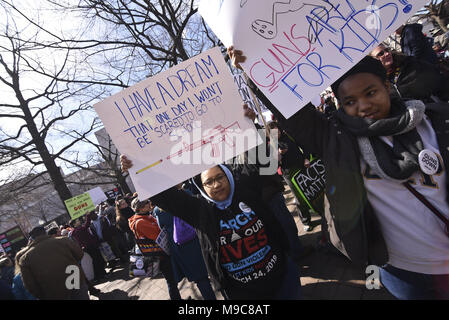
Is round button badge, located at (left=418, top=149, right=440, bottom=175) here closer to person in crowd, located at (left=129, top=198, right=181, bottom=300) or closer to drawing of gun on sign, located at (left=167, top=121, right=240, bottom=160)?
drawing of gun on sign, located at (left=167, top=121, right=240, bottom=160)

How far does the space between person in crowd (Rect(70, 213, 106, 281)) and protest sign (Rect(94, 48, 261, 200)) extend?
5542mm

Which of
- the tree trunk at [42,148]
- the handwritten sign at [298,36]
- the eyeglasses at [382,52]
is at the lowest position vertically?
the eyeglasses at [382,52]

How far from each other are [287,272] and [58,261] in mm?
3178

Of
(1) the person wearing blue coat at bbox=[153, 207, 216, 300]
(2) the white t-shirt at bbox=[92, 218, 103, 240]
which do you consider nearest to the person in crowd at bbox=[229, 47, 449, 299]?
(1) the person wearing blue coat at bbox=[153, 207, 216, 300]

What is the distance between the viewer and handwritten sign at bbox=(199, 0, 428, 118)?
4.53 ft

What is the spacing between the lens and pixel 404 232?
1.09m

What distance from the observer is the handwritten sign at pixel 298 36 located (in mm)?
1380

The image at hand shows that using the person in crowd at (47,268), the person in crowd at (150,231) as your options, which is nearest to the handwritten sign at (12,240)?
the person in crowd at (47,268)

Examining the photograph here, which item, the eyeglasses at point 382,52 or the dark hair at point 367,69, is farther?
the eyeglasses at point 382,52

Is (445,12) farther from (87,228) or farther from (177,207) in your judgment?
(87,228)

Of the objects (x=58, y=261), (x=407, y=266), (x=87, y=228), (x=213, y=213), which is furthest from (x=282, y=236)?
(x=87, y=228)

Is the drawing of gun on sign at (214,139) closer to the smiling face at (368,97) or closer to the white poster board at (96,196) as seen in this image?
the smiling face at (368,97)

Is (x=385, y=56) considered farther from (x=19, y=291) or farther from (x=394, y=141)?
(x=19, y=291)

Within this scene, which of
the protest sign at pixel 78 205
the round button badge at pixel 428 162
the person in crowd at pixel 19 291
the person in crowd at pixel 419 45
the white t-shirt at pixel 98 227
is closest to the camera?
the round button badge at pixel 428 162
